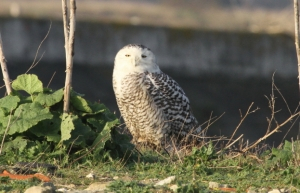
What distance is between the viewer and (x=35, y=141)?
6.12 m

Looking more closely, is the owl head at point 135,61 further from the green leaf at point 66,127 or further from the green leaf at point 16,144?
the green leaf at point 16,144

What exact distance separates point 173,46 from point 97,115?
14.4m

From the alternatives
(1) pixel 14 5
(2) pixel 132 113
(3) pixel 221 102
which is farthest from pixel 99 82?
(2) pixel 132 113

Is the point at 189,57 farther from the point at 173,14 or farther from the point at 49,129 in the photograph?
the point at 49,129

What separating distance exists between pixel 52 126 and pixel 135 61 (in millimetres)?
2797

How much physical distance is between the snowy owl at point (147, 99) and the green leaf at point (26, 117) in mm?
2757

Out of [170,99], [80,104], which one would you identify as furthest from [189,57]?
[80,104]

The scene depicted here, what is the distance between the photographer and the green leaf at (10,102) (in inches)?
244

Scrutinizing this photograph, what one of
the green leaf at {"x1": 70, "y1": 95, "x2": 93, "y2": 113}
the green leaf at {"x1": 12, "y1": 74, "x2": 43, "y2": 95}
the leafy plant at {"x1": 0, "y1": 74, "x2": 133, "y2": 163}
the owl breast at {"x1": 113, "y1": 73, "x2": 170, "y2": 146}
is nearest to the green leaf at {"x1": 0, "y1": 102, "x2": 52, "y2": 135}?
the leafy plant at {"x1": 0, "y1": 74, "x2": 133, "y2": 163}

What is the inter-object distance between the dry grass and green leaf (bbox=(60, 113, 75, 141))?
15871mm

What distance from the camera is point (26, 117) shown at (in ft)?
19.9

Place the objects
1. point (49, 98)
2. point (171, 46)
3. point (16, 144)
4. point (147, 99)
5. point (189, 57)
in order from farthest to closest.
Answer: point (189, 57) → point (171, 46) → point (147, 99) → point (49, 98) → point (16, 144)

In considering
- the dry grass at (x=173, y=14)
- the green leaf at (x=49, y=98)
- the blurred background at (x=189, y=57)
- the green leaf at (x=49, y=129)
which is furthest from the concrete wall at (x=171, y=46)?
the green leaf at (x=49, y=129)

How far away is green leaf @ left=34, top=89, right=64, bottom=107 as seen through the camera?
6.27 metres
